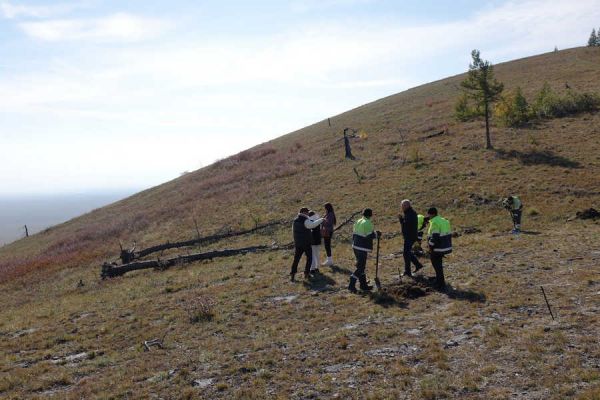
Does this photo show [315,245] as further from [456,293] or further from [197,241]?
[197,241]

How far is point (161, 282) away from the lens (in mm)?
20484

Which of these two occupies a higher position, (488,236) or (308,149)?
(308,149)

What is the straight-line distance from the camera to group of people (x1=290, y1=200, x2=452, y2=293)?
43.7 feet

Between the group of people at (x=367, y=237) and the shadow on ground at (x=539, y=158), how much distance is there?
16.4 m

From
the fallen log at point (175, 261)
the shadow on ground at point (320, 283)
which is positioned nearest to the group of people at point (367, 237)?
the shadow on ground at point (320, 283)

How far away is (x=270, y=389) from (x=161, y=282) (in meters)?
12.9

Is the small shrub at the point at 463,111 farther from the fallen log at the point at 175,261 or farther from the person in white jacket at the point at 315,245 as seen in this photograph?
the person in white jacket at the point at 315,245

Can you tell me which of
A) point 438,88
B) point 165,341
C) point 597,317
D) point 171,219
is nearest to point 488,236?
point 597,317

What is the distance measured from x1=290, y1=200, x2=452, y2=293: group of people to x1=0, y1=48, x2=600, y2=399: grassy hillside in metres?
0.71

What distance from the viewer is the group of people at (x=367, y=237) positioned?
13.3 meters

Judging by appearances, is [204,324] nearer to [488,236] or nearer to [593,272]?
[593,272]

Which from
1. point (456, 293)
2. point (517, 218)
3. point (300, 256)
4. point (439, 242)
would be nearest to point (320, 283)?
point (300, 256)

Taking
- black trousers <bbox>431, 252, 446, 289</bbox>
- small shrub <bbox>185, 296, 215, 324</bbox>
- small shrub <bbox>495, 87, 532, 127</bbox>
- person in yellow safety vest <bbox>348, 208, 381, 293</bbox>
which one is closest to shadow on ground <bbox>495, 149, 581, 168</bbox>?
small shrub <bbox>495, 87, 532, 127</bbox>

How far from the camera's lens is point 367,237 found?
13.9 m
